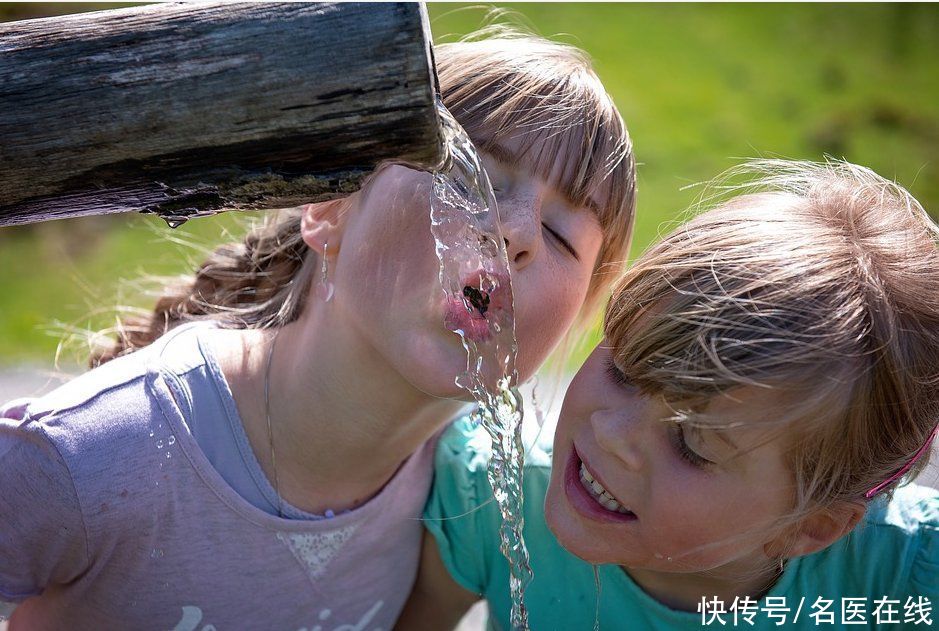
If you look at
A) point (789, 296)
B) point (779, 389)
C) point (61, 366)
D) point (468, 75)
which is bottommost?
point (61, 366)

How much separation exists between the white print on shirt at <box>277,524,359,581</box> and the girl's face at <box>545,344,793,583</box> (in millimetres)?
573

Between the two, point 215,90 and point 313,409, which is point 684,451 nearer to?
point 313,409

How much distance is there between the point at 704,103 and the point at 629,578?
562 centimetres

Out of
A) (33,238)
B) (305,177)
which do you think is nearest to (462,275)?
(305,177)

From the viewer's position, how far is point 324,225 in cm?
231

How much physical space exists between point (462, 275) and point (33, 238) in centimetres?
515

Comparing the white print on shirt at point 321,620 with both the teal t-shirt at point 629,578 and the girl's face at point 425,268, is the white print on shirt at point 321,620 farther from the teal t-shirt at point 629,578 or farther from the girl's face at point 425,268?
the girl's face at point 425,268

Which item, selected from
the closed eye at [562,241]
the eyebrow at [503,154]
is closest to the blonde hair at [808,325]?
the closed eye at [562,241]

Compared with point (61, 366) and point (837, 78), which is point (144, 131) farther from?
point (837, 78)

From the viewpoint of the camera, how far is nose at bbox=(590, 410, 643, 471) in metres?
2.00

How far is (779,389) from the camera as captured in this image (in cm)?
189

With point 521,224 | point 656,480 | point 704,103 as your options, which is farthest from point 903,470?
point 704,103

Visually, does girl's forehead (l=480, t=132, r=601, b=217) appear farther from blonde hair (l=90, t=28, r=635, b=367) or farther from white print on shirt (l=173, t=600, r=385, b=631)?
white print on shirt (l=173, t=600, r=385, b=631)

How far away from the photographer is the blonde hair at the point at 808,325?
191cm
